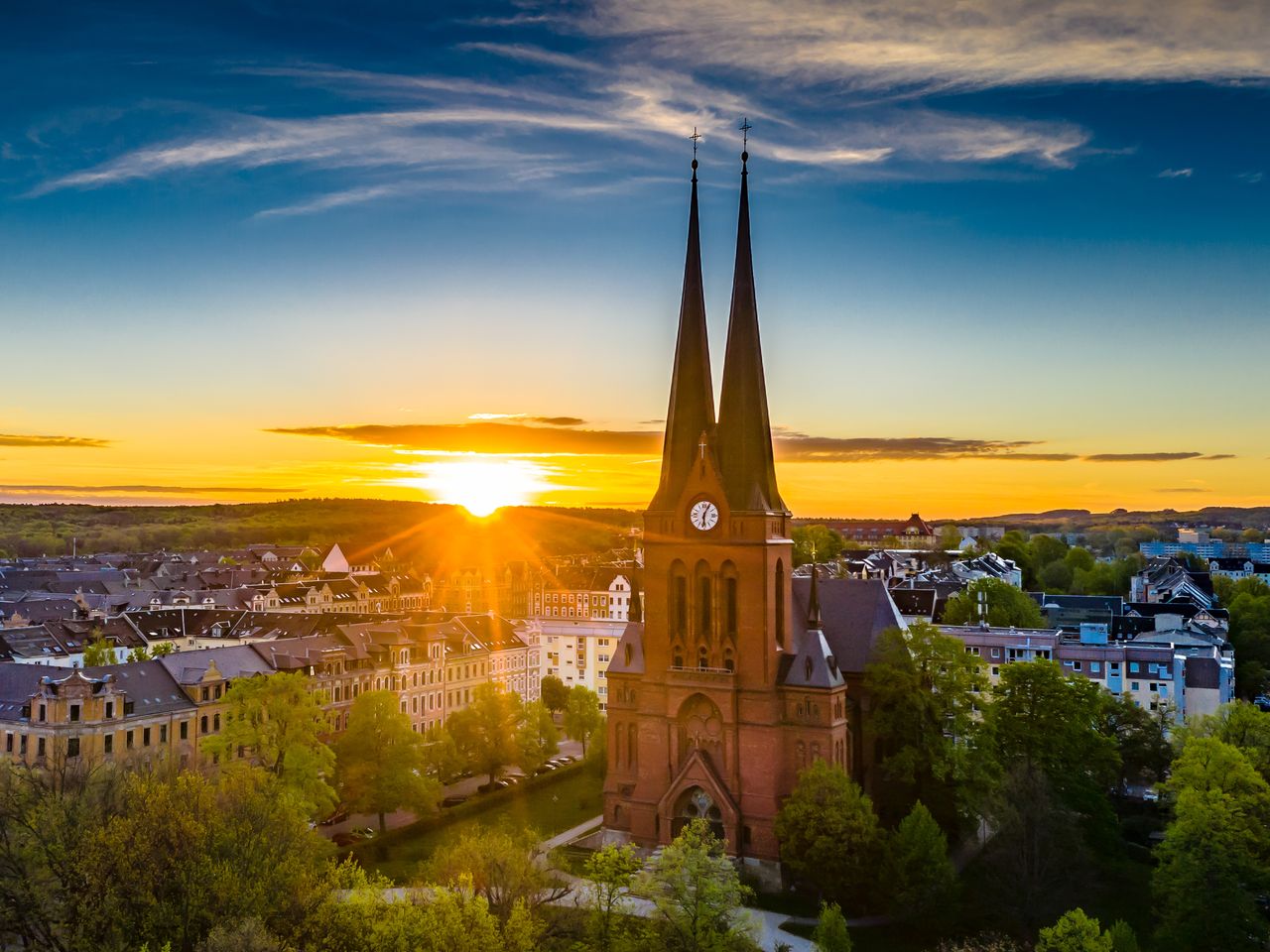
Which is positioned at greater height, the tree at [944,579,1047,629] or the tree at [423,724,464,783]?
the tree at [944,579,1047,629]

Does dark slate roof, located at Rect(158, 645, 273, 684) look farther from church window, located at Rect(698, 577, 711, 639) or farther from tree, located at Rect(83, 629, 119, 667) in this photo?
church window, located at Rect(698, 577, 711, 639)

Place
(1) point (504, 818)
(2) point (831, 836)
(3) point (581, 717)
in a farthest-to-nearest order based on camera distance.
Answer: (3) point (581, 717) < (1) point (504, 818) < (2) point (831, 836)

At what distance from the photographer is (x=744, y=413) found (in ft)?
215

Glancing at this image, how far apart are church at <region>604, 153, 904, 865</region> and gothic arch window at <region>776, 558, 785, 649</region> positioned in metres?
0.08

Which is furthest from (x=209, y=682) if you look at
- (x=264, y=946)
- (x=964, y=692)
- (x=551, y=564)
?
(x=551, y=564)

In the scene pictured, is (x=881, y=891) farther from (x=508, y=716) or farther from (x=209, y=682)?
(x=209, y=682)

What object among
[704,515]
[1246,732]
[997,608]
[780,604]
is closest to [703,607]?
[780,604]

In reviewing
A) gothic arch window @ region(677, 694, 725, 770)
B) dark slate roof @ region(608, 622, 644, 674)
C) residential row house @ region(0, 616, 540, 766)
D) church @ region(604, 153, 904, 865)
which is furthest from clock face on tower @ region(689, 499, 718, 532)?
residential row house @ region(0, 616, 540, 766)

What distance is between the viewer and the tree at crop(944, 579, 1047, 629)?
120 metres

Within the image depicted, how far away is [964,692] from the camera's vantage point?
6700 cm

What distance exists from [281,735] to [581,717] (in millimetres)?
35846

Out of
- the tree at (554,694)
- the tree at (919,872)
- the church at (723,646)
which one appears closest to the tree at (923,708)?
the church at (723,646)

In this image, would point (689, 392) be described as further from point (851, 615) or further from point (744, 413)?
point (851, 615)

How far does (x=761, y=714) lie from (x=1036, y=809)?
1509 cm
